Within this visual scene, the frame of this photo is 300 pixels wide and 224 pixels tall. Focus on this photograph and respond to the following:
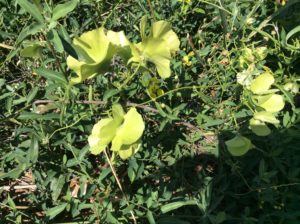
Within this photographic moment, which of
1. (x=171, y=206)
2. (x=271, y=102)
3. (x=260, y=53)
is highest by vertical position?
(x=271, y=102)

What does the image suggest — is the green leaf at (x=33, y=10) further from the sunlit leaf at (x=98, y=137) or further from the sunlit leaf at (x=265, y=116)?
the sunlit leaf at (x=265, y=116)

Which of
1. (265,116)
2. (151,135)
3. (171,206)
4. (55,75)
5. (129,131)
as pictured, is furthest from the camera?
(151,135)

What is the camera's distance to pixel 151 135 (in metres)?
1.82

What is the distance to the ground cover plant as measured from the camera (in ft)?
5.22

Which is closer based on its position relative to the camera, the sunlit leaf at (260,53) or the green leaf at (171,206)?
the green leaf at (171,206)

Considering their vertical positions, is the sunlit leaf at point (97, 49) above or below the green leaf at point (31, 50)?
above

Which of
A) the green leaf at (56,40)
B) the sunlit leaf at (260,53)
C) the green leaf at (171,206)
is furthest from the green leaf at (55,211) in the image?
the sunlit leaf at (260,53)

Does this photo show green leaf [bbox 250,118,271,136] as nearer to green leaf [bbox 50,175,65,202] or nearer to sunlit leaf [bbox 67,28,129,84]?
sunlit leaf [bbox 67,28,129,84]

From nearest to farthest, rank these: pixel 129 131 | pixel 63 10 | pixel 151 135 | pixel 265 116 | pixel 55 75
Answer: pixel 129 131 → pixel 265 116 → pixel 63 10 → pixel 55 75 → pixel 151 135

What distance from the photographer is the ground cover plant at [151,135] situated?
159cm

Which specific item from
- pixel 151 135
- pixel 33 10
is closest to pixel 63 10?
pixel 33 10

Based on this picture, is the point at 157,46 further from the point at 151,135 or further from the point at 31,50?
the point at 151,135

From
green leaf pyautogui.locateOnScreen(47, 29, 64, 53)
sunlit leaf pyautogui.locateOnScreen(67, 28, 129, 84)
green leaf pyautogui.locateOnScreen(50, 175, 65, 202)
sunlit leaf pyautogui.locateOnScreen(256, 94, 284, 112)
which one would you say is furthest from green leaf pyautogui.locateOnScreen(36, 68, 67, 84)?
sunlit leaf pyautogui.locateOnScreen(256, 94, 284, 112)

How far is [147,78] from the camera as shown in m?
1.77
